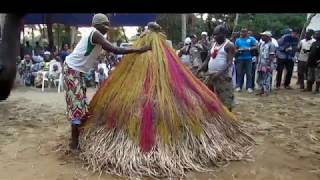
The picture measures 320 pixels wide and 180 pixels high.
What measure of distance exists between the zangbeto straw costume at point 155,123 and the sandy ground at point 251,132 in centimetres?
19

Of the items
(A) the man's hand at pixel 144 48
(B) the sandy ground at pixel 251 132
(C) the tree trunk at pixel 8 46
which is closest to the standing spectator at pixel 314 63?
(B) the sandy ground at pixel 251 132

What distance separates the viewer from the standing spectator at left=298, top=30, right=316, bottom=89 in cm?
1171

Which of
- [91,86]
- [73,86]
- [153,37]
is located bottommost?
[91,86]

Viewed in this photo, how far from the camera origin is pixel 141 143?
4602mm

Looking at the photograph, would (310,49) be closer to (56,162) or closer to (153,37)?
(153,37)

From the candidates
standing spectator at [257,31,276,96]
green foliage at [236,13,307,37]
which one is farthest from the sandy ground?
green foliage at [236,13,307,37]

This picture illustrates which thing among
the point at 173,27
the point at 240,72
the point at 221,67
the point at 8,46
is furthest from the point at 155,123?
the point at 173,27

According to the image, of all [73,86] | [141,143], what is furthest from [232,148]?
[73,86]

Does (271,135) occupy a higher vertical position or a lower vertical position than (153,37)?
lower

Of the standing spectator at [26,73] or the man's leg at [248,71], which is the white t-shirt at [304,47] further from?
the standing spectator at [26,73]

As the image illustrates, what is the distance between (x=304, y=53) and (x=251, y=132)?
254 inches

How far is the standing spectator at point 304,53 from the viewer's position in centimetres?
1171

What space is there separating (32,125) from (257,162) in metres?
3.80
